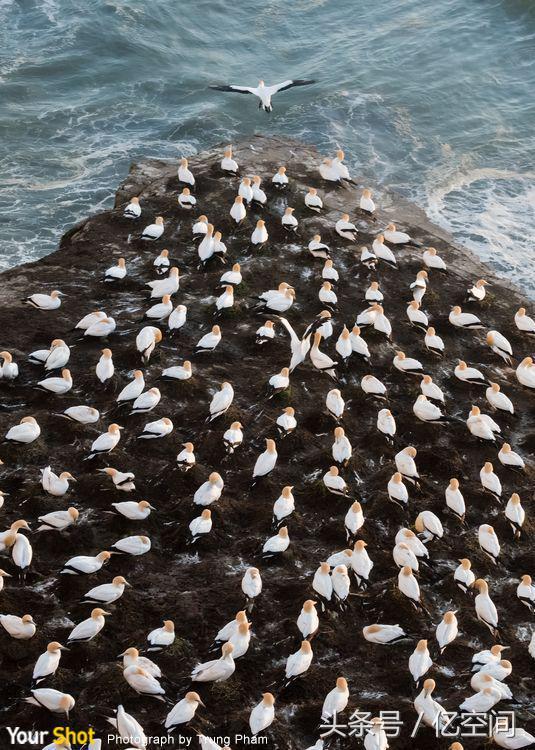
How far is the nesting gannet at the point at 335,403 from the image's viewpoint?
49.5 ft

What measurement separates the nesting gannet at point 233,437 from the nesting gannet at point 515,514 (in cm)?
400

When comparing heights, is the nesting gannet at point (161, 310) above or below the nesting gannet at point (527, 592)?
above

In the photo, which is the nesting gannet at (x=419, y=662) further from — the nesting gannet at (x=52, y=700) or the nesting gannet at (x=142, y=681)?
the nesting gannet at (x=52, y=700)

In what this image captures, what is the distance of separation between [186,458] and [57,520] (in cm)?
210

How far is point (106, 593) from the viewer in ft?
37.6

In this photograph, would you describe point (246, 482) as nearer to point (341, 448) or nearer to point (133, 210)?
point (341, 448)

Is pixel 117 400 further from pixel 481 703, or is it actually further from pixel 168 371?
pixel 481 703

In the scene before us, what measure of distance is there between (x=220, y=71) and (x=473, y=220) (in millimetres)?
13939

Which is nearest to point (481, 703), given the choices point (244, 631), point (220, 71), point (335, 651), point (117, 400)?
point (335, 651)

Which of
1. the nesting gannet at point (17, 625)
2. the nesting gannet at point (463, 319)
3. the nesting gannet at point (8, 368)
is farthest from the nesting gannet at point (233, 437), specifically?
the nesting gannet at point (463, 319)

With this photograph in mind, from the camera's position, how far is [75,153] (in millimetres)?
29812

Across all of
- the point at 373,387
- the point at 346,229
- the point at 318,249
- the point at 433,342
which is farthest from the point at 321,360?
the point at 346,229

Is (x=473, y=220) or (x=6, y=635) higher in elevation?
(x=6, y=635)

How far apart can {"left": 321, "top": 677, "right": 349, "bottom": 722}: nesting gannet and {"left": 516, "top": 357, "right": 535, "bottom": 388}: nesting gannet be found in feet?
26.5
